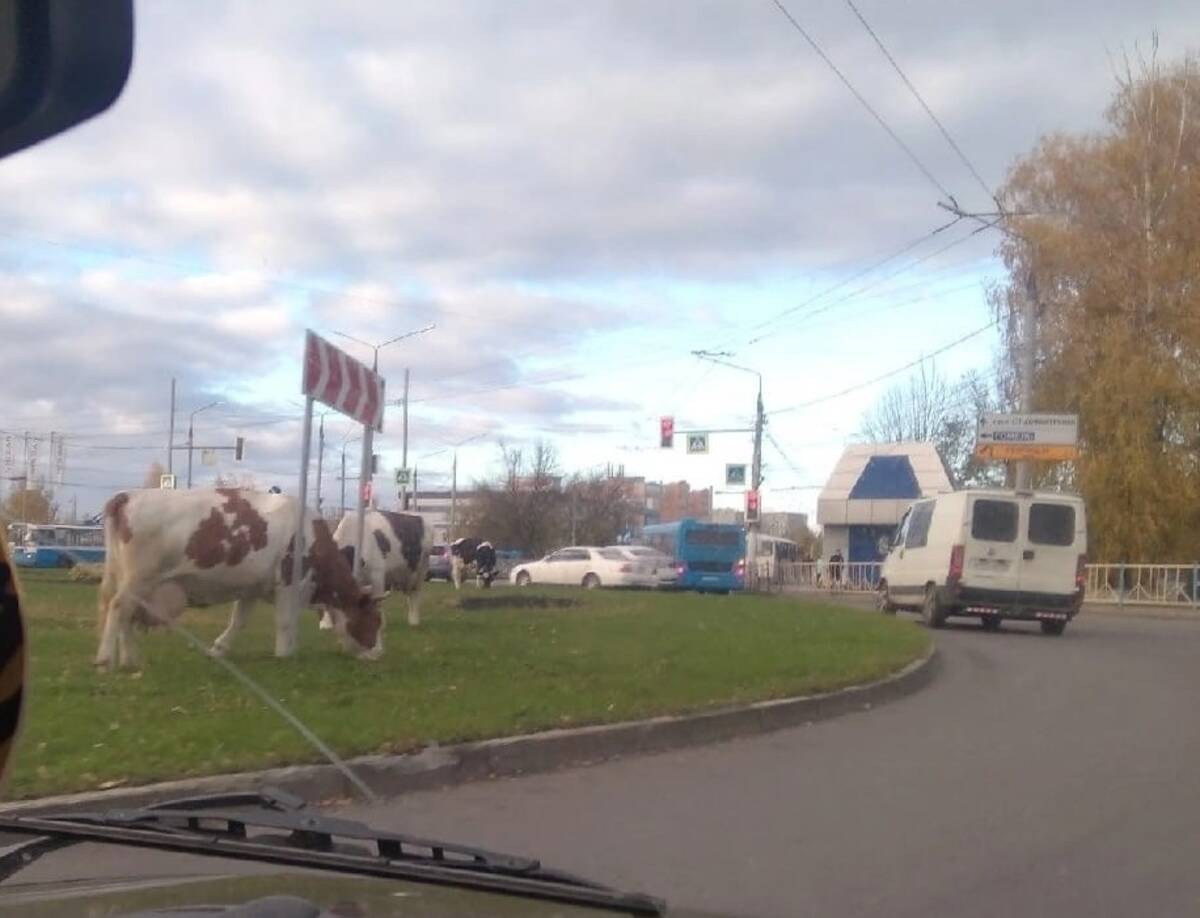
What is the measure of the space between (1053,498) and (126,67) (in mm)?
22461

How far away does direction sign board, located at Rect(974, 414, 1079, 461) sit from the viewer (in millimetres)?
37562

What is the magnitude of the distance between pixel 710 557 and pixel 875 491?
37.8 feet

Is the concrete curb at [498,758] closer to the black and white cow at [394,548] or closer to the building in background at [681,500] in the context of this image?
the black and white cow at [394,548]

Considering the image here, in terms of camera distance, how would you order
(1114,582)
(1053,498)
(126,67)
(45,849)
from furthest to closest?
(1114,582), (1053,498), (45,849), (126,67)

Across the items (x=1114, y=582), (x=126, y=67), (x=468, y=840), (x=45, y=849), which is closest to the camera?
(x=126, y=67)

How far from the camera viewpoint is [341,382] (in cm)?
1266

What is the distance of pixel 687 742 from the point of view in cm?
1042

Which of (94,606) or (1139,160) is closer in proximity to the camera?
(94,606)

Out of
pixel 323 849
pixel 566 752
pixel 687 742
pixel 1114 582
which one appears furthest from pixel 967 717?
pixel 1114 582

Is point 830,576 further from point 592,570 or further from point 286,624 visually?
point 286,624

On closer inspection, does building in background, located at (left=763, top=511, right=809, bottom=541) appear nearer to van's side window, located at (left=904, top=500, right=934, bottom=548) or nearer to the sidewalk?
the sidewalk

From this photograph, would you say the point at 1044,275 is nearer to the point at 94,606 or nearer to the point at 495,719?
the point at 94,606

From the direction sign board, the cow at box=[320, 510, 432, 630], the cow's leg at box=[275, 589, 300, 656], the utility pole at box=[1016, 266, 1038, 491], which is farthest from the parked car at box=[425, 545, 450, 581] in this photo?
the cow's leg at box=[275, 589, 300, 656]

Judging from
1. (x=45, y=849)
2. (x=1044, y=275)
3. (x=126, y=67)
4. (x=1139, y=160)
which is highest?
(x=1139, y=160)
